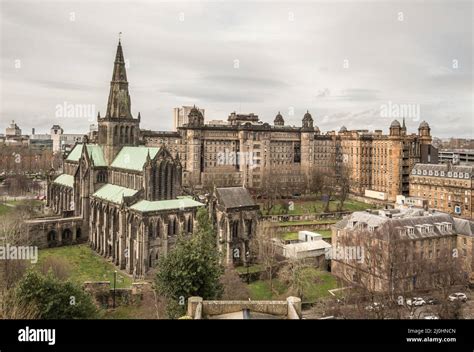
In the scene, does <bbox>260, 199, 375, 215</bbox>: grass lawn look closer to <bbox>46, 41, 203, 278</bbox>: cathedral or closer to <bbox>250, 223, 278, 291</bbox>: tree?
<bbox>250, 223, 278, 291</bbox>: tree

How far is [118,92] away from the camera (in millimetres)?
45031

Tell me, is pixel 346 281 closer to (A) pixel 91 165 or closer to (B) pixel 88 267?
(B) pixel 88 267

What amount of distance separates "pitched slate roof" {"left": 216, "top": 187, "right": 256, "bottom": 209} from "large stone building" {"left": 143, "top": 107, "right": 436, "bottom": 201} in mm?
30912

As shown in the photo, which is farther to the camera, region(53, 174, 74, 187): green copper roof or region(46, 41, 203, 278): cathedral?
region(53, 174, 74, 187): green copper roof

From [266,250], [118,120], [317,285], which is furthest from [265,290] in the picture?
[118,120]

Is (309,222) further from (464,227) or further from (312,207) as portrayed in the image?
(464,227)

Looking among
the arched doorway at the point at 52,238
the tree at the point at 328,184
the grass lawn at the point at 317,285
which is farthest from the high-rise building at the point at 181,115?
the grass lawn at the point at 317,285

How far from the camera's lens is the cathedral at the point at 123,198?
35.5 meters

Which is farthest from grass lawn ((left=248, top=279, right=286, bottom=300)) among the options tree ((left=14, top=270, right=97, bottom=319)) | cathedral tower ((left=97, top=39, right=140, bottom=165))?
cathedral tower ((left=97, top=39, right=140, bottom=165))

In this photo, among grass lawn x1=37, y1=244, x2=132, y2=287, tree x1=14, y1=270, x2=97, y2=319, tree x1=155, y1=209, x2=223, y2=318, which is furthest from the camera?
grass lawn x1=37, y1=244, x2=132, y2=287

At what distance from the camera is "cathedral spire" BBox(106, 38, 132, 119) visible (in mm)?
44656

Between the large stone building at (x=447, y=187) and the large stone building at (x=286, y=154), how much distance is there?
9790mm
